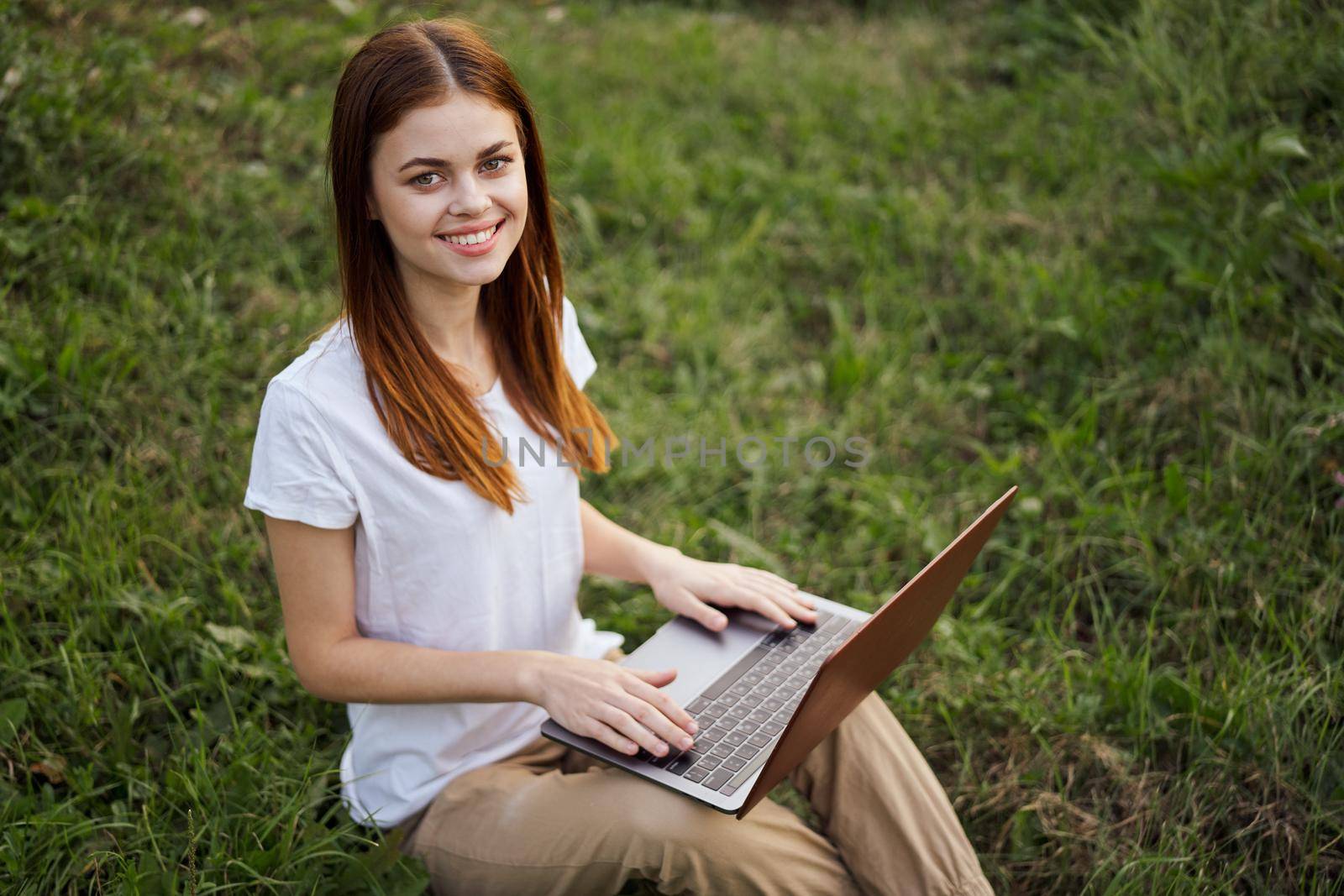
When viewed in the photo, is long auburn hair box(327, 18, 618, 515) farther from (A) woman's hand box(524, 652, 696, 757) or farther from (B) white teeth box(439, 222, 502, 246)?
(A) woman's hand box(524, 652, 696, 757)

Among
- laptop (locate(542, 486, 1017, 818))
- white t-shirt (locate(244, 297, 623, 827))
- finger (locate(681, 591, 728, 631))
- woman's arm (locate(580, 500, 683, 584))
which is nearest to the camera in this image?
laptop (locate(542, 486, 1017, 818))

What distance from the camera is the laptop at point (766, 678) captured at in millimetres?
1518

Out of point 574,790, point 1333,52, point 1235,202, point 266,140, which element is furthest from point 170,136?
point 1333,52

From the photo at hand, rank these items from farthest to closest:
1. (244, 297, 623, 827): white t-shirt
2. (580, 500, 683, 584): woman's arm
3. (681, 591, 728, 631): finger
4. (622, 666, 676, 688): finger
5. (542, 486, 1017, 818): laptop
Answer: (580, 500, 683, 584): woman's arm < (681, 591, 728, 631): finger < (622, 666, 676, 688): finger < (244, 297, 623, 827): white t-shirt < (542, 486, 1017, 818): laptop

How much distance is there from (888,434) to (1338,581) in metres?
1.23

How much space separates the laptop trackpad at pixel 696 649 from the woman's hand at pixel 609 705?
15 cm

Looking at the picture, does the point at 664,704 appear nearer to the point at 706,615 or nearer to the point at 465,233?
the point at 706,615

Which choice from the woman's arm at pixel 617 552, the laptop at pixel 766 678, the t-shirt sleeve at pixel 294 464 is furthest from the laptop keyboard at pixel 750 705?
the t-shirt sleeve at pixel 294 464

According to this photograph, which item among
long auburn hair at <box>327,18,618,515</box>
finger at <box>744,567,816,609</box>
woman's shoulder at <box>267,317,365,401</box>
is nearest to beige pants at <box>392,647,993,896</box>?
finger at <box>744,567,816,609</box>

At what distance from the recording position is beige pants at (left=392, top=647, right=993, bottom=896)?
1673mm

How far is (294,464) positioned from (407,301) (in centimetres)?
35

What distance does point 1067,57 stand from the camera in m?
4.70

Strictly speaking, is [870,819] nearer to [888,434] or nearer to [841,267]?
[888,434]

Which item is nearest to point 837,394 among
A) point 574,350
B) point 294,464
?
point 574,350
